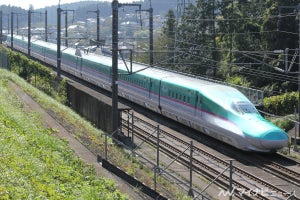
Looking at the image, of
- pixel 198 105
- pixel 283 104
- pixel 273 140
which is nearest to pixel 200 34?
pixel 283 104

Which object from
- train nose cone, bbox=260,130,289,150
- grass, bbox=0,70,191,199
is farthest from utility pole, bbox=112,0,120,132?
train nose cone, bbox=260,130,289,150

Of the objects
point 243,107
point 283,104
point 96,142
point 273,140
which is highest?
point 243,107

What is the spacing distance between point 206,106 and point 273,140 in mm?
4489

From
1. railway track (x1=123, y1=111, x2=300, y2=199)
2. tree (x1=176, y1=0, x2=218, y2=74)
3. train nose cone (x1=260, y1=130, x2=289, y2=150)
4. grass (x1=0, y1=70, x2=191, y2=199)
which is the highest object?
tree (x1=176, y1=0, x2=218, y2=74)

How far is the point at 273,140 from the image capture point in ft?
70.2

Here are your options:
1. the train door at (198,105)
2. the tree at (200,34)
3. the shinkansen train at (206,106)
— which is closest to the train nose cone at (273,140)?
the shinkansen train at (206,106)

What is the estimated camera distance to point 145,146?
24.5 m

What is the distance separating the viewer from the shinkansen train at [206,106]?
21.7 metres

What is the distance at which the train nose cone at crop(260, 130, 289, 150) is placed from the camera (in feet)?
69.7

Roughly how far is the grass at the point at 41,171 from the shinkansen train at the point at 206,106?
7115 millimetres

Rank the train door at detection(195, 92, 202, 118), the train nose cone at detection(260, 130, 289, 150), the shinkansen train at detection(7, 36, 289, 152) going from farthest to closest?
the train door at detection(195, 92, 202, 118), the shinkansen train at detection(7, 36, 289, 152), the train nose cone at detection(260, 130, 289, 150)

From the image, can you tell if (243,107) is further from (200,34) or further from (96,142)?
(200,34)

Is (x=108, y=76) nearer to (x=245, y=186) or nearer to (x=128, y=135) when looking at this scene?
(x=128, y=135)

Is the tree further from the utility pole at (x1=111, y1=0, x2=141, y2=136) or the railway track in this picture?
the railway track
